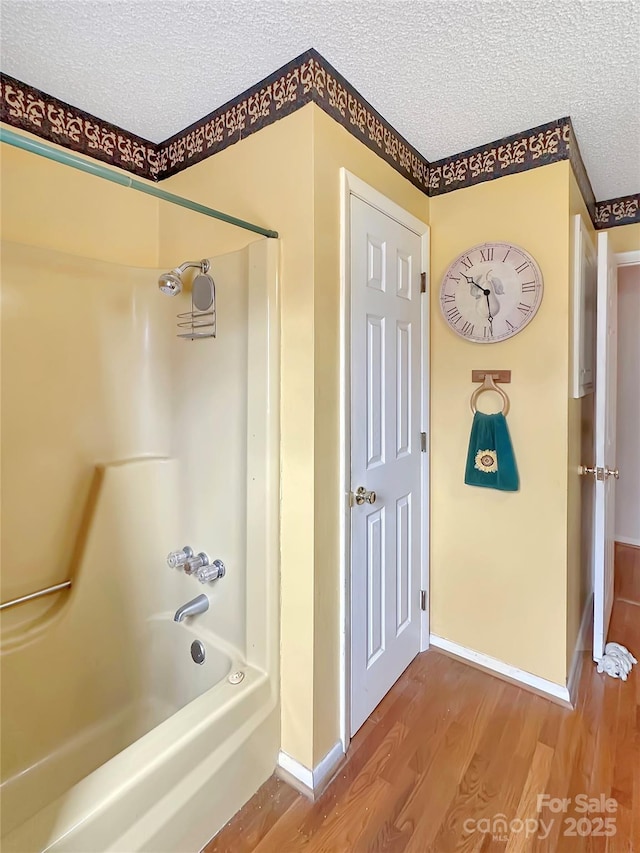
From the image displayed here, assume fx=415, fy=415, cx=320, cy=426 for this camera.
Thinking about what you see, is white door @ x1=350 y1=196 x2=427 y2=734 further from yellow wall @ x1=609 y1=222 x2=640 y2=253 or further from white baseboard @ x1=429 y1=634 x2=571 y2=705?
yellow wall @ x1=609 y1=222 x2=640 y2=253

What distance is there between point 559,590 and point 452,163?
194cm

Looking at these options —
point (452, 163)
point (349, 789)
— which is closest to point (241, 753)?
point (349, 789)

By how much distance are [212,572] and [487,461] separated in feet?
4.07

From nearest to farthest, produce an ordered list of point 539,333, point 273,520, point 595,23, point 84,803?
point 84,803 < point 595,23 < point 273,520 < point 539,333

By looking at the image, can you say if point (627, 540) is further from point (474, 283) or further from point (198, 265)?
point (198, 265)

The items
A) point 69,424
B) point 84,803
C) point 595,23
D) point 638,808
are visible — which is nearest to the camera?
point 84,803

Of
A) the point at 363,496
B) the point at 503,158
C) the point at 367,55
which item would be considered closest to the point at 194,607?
the point at 363,496

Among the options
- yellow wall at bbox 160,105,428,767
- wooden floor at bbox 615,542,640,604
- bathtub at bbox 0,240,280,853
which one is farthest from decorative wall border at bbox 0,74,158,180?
wooden floor at bbox 615,542,640,604

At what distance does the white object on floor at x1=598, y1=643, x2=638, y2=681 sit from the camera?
187 centimetres

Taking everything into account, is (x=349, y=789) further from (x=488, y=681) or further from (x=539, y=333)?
(x=539, y=333)

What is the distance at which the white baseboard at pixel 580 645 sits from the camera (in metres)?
1.76

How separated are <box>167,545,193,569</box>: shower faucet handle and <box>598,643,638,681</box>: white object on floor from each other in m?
1.92

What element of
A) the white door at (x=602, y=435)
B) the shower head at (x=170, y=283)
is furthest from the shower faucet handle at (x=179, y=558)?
the white door at (x=602, y=435)

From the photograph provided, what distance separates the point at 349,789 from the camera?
4.52ft
